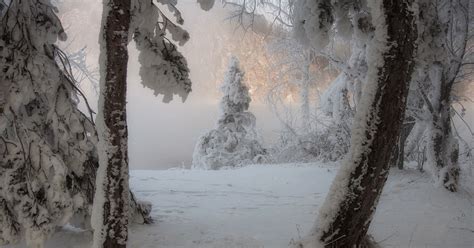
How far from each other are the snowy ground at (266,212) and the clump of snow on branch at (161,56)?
1799mm

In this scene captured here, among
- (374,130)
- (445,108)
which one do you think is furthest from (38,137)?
(445,108)

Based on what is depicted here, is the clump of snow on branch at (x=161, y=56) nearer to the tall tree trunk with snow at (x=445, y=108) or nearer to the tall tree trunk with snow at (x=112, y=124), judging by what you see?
the tall tree trunk with snow at (x=112, y=124)

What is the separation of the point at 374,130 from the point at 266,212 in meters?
3.26

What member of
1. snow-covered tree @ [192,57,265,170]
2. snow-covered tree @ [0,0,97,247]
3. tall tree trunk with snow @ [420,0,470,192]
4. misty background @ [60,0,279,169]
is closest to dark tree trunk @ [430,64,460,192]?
tall tree trunk with snow @ [420,0,470,192]

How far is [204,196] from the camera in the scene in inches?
332

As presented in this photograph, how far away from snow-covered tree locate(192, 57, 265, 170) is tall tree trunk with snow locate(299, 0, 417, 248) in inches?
539

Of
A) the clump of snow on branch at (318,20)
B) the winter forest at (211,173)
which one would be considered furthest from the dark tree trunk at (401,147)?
the clump of snow on branch at (318,20)

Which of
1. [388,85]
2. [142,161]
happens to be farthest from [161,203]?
[142,161]

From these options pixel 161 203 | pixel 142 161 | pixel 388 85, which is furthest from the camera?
pixel 142 161

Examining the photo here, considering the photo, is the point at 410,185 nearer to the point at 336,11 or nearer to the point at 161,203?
the point at 336,11

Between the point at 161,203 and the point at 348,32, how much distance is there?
4.08 m

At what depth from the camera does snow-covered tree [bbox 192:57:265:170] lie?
1834 centimetres

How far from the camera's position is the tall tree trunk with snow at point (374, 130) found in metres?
4.20

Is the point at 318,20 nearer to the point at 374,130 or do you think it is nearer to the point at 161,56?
the point at 161,56
